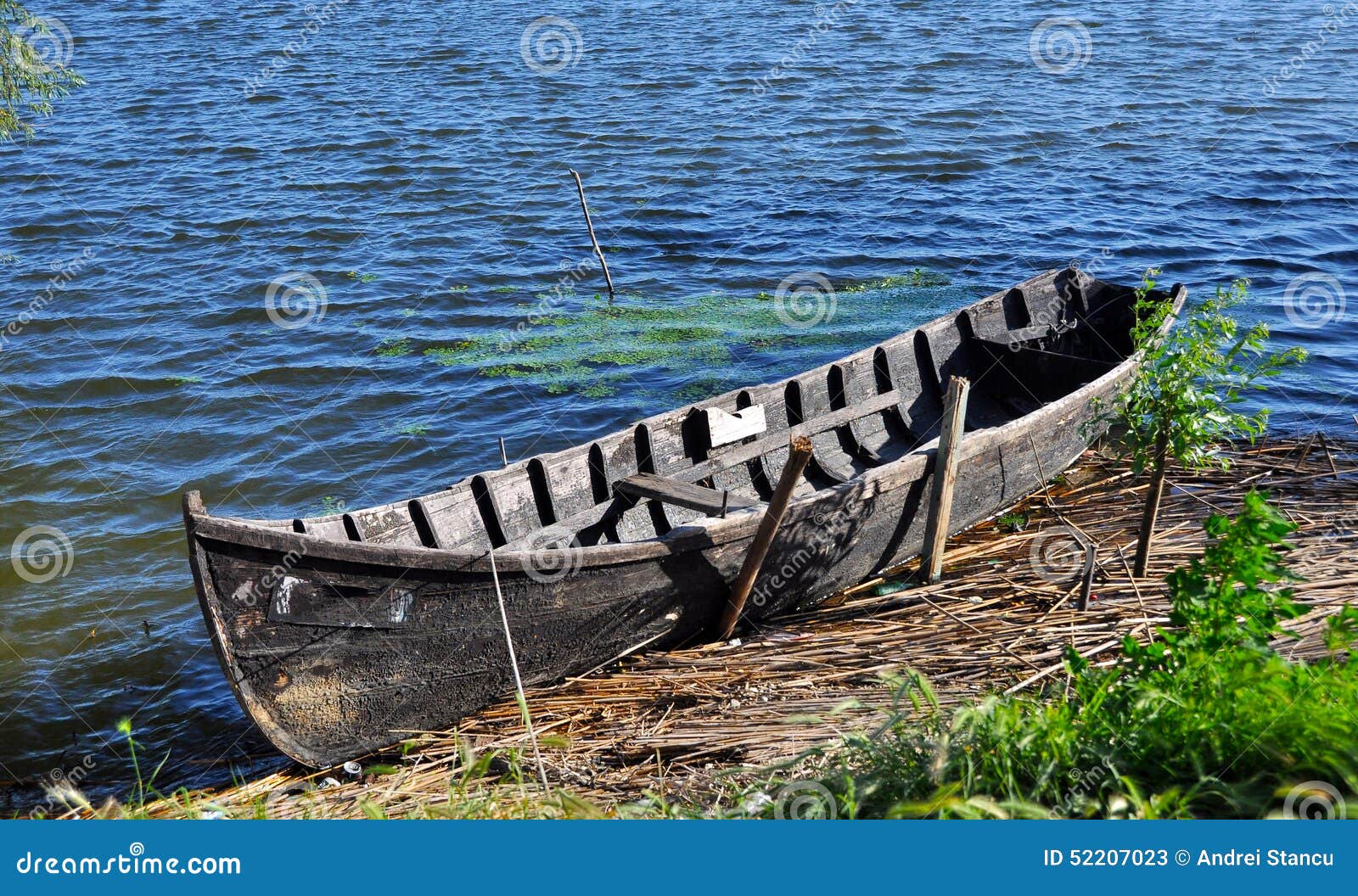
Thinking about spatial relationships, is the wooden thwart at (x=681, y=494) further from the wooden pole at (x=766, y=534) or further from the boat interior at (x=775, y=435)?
the wooden pole at (x=766, y=534)

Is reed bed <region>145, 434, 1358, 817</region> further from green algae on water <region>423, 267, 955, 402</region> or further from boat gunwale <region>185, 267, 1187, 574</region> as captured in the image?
green algae on water <region>423, 267, 955, 402</region>

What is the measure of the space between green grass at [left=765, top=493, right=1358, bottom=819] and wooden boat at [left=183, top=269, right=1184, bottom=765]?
9.24 feet

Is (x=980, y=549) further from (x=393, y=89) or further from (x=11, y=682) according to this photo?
(x=393, y=89)

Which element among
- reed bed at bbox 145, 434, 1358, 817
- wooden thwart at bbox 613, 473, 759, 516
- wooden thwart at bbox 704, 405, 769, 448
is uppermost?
wooden thwart at bbox 704, 405, 769, 448

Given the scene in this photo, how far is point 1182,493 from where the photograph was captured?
9.11 m

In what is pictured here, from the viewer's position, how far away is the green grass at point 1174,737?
3.71 meters

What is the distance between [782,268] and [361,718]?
9.14 m

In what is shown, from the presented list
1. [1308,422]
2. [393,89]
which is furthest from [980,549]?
[393,89]

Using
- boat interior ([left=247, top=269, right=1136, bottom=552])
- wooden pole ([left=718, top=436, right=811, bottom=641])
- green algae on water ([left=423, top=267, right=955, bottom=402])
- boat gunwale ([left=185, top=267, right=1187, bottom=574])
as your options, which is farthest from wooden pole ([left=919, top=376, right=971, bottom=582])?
green algae on water ([left=423, top=267, right=955, bottom=402])

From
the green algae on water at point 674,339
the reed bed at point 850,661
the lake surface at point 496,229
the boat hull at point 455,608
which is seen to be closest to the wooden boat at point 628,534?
the boat hull at point 455,608

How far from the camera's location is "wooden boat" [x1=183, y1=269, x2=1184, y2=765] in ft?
20.5

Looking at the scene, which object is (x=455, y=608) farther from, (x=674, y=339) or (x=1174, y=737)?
(x=674, y=339)

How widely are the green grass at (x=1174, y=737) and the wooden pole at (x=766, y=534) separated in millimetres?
2611

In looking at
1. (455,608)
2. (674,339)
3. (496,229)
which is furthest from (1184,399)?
(496,229)
